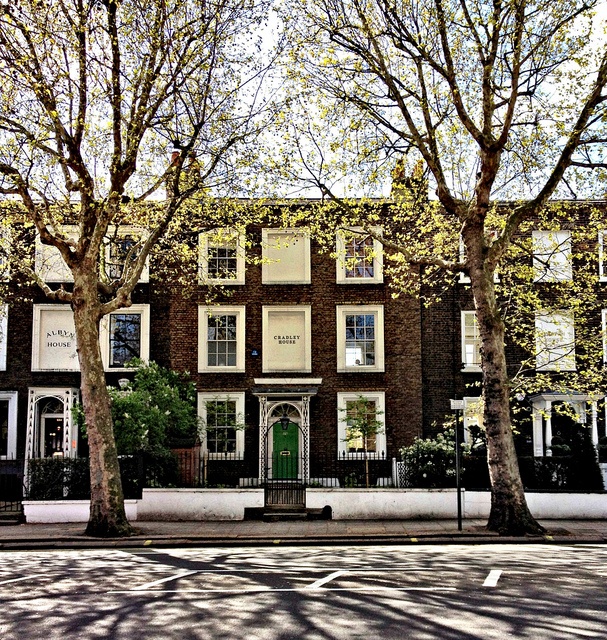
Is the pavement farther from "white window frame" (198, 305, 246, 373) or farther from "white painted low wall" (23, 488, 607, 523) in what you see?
"white window frame" (198, 305, 246, 373)

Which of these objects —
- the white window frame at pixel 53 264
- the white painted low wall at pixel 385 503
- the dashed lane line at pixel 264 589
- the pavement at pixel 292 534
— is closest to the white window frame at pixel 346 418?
the white painted low wall at pixel 385 503

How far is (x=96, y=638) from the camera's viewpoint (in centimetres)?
779

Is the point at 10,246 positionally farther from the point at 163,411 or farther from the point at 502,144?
the point at 502,144

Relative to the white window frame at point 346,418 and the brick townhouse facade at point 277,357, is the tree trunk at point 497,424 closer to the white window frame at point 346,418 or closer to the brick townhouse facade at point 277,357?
the white window frame at point 346,418

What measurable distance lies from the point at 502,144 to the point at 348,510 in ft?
32.1

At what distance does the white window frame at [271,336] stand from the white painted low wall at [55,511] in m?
8.80

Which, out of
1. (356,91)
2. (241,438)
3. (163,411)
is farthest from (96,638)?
(241,438)

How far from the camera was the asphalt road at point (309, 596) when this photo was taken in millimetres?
8000

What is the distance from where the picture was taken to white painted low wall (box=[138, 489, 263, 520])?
20650 mm

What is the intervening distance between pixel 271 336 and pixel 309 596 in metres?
18.4

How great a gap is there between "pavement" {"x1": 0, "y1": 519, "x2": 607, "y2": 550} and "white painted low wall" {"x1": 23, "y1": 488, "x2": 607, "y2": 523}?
1.22 ft

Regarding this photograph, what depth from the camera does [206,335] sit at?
91.4 feet

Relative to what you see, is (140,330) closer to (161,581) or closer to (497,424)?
(497,424)

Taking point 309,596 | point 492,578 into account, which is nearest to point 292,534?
point 492,578
